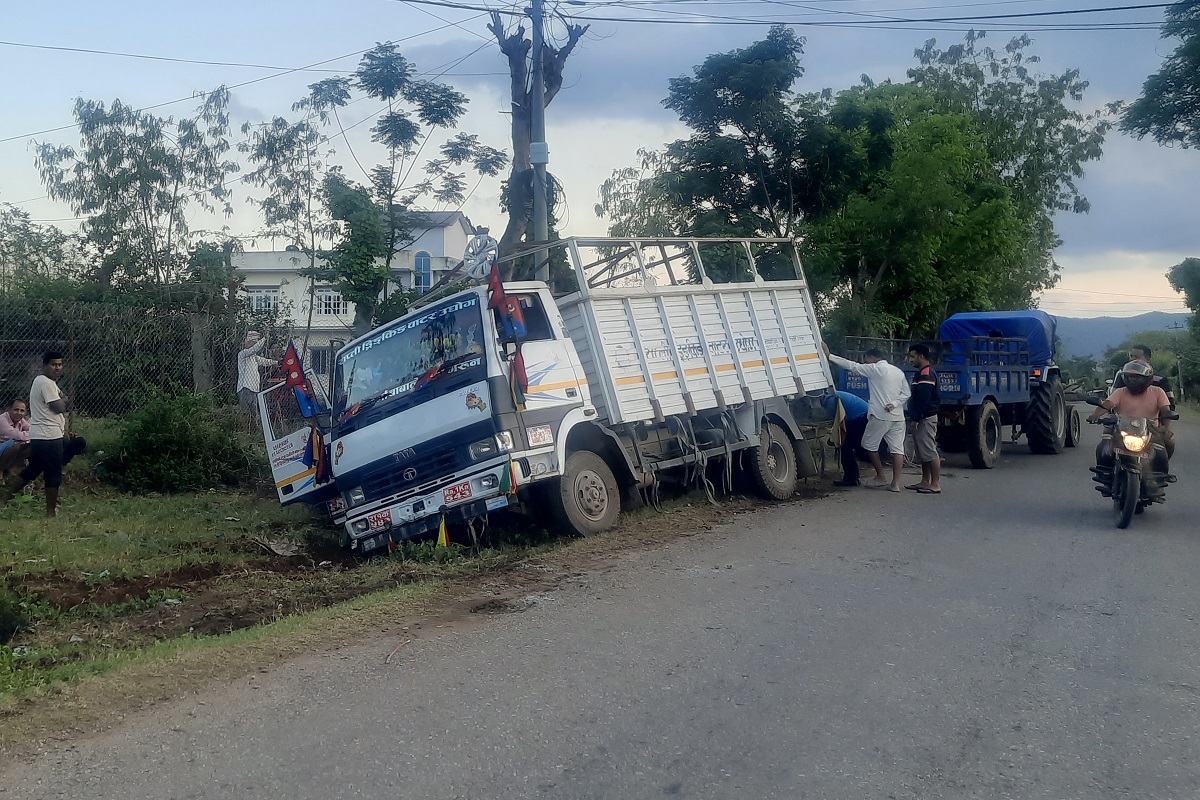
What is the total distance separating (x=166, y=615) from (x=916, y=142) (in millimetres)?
21773

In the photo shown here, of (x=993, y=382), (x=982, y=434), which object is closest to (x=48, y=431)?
(x=982, y=434)

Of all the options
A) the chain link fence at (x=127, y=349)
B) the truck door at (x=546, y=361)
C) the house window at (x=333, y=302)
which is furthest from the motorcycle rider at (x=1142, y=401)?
the house window at (x=333, y=302)

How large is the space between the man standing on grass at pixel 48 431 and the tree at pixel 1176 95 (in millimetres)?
21833

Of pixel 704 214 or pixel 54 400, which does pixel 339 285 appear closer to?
pixel 54 400

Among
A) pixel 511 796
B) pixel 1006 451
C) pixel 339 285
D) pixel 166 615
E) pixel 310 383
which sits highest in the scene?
pixel 339 285

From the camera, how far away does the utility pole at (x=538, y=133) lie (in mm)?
13898

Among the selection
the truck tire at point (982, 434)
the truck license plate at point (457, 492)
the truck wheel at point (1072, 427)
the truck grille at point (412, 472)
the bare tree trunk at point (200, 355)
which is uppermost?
the bare tree trunk at point (200, 355)

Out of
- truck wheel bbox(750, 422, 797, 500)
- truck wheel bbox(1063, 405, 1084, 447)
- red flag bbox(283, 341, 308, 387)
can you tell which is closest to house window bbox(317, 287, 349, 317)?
red flag bbox(283, 341, 308, 387)

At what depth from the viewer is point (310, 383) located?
31.1ft

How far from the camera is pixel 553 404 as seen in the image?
29.7 feet

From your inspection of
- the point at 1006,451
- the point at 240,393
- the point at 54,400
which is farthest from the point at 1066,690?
the point at 1006,451

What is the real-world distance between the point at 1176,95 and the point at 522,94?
16266 mm

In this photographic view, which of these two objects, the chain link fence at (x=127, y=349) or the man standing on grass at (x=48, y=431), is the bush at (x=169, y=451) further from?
the man standing on grass at (x=48, y=431)

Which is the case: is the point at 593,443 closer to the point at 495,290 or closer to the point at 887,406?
the point at 495,290
